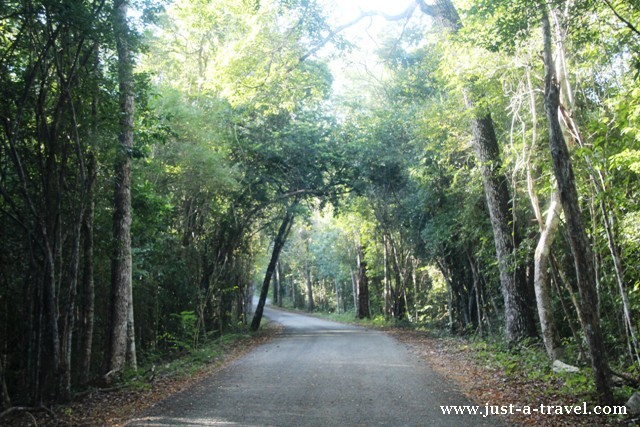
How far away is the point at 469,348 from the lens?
13.0 m

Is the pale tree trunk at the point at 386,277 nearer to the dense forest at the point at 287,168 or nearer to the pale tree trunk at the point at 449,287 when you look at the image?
the dense forest at the point at 287,168

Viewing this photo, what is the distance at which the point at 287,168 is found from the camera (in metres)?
19.8

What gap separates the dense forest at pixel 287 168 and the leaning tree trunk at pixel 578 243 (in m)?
0.03

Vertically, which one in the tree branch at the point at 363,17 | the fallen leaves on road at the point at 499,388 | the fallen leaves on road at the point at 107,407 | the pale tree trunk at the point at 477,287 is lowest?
the fallen leaves on road at the point at 499,388

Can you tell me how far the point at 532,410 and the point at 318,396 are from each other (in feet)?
10.2

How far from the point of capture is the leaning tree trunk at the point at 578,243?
6176 millimetres

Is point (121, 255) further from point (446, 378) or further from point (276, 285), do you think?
point (276, 285)

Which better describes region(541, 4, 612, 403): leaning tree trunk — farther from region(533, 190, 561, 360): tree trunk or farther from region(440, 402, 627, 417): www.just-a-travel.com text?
region(533, 190, 561, 360): tree trunk

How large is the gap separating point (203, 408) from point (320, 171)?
45.7 feet

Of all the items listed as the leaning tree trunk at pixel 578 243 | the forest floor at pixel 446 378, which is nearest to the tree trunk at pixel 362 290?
the forest floor at pixel 446 378

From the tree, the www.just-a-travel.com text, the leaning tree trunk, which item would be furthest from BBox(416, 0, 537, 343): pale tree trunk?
the tree

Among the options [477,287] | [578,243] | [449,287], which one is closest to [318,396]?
[578,243]

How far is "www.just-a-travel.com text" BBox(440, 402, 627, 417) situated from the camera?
6.04 meters

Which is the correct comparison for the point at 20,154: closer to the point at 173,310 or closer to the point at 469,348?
the point at 173,310
